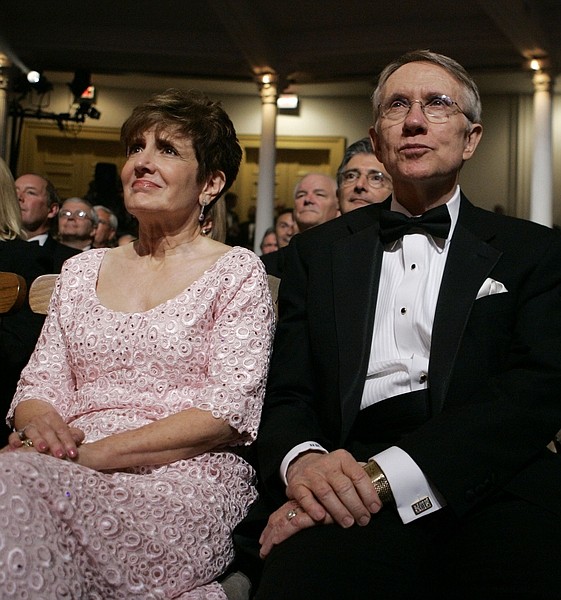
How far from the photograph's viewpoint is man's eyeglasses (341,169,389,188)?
144 inches

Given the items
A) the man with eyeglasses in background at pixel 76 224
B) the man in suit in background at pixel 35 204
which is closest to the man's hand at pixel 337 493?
the man in suit in background at pixel 35 204

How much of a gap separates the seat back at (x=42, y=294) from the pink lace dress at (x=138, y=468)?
0.13 metres

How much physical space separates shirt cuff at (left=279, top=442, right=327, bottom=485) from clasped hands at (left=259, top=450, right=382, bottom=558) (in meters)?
0.08

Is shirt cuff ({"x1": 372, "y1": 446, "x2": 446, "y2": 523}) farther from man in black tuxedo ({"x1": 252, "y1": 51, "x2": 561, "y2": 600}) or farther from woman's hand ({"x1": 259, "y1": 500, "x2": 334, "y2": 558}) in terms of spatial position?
woman's hand ({"x1": 259, "y1": 500, "x2": 334, "y2": 558})

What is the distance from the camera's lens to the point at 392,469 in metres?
1.67

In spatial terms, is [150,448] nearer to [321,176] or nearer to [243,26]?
[321,176]

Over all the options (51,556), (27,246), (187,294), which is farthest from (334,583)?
(27,246)

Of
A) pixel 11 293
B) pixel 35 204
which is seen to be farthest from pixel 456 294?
pixel 35 204

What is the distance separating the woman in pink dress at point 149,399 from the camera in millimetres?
1473

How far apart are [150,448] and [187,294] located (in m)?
0.41

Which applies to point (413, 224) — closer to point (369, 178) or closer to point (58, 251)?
point (369, 178)

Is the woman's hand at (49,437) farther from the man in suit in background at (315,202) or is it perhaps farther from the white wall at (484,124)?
the white wall at (484,124)

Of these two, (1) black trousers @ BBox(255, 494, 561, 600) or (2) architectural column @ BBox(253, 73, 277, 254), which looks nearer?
(1) black trousers @ BBox(255, 494, 561, 600)

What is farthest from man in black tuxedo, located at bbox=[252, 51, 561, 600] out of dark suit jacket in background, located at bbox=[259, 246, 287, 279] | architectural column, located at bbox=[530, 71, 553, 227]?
architectural column, located at bbox=[530, 71, 553, 227]
